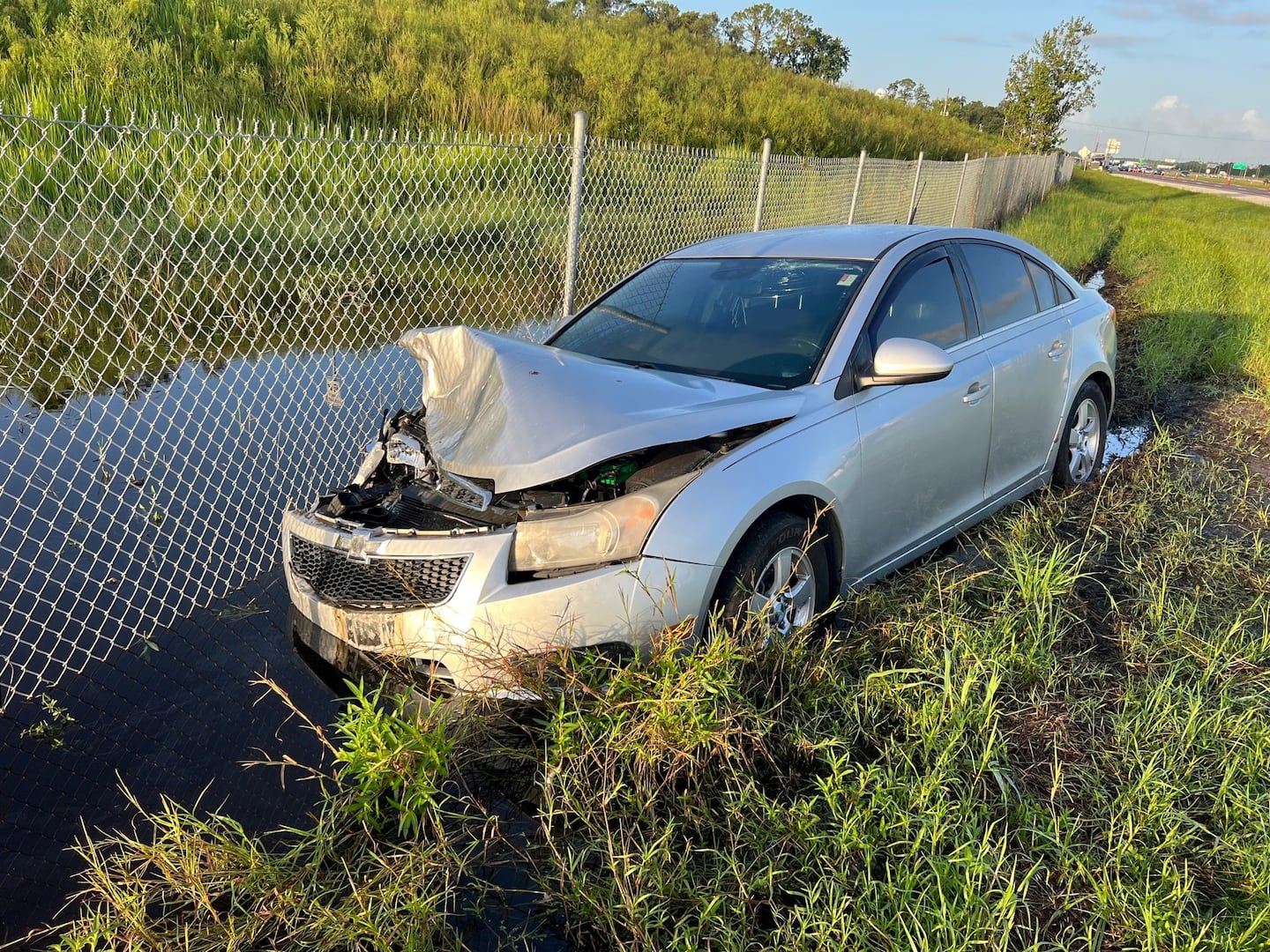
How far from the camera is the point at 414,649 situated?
2.66 m


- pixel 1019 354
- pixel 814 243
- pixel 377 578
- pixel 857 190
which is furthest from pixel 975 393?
pixel 857 190

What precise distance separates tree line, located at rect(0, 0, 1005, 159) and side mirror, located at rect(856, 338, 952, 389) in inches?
128

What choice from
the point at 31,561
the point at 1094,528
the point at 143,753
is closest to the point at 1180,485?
the point at 1094,528

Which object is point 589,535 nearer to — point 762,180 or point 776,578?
point 776,578

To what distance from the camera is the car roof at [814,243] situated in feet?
12.8

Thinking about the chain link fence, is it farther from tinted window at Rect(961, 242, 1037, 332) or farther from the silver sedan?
tinted window at Rect(961, 242, 1037, 332)

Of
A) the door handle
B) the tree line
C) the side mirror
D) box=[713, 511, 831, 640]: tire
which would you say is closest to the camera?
box=[713, 511, 831, 640]: tire

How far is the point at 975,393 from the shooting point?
3908 millimetres

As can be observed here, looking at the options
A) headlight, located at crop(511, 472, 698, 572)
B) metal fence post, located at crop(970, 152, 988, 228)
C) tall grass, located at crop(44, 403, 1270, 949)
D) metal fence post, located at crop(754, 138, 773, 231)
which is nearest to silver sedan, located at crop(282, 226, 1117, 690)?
headlight, located at crop(511, 472, 698, 572)

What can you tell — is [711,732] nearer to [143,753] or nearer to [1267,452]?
[143,753]

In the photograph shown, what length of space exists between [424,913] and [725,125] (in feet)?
54.0

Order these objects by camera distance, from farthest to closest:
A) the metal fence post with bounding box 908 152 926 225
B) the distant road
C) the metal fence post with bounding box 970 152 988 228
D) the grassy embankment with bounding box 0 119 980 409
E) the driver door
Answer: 1. the distant road
2. the metal fence post with bounding box 970 152 988 228
3. the metal fence post with bounding box 908 152 926 225
4. the grassy embankment with bounding box 0 119 980 409
5. the driver door

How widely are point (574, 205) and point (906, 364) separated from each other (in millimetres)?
2616

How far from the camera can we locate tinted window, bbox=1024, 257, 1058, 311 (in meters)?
4.72
